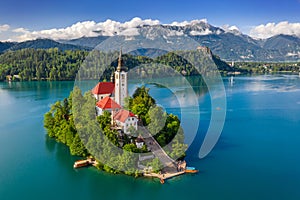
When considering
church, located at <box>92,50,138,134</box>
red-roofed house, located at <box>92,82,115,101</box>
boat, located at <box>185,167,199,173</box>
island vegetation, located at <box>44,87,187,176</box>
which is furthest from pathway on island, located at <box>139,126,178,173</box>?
red-roofed house, located at <box>92,82,115,101</box>

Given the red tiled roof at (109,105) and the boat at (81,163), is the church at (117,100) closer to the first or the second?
the red tiled roof at (109,105)

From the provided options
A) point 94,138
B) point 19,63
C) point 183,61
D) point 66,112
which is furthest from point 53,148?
point 183,61

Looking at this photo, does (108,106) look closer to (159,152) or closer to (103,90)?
(103,90)

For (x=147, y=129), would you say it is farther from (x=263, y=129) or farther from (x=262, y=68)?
(x=262, y=68)

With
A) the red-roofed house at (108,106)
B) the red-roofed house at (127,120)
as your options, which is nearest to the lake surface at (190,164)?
the red-roofed house at (127,120)

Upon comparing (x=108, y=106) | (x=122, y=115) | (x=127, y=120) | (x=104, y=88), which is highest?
(x=104, y=88)

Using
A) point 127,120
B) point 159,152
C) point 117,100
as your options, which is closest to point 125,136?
point 127,120
